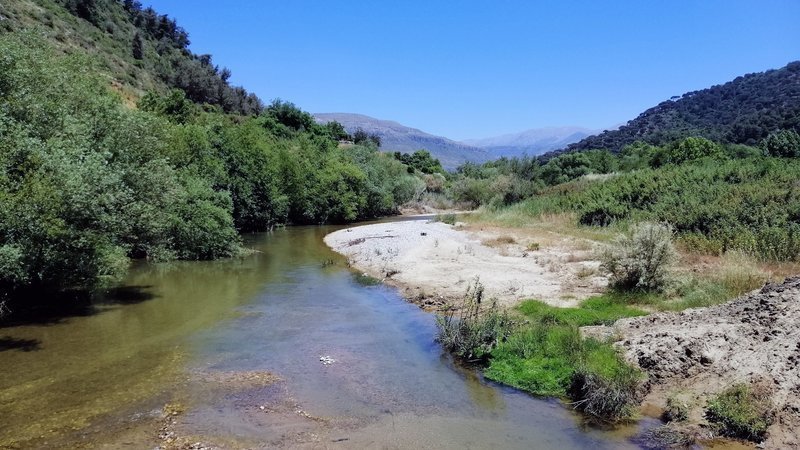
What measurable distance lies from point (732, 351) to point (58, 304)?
82.4 feet

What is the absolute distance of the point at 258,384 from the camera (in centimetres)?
1531

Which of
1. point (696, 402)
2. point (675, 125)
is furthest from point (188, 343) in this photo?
point (675, 125)

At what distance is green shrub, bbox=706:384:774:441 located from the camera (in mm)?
11891

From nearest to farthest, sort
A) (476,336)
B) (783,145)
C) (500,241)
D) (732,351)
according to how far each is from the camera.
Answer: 1. (732,351)
2. (476,336)
3. (500,241)
4. (783,145)

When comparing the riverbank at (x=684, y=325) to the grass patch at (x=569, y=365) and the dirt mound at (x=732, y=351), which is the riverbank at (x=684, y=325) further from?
the grass patch at (x=569, y=365)

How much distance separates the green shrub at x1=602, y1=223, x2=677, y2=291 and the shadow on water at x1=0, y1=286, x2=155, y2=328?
71.9 feet

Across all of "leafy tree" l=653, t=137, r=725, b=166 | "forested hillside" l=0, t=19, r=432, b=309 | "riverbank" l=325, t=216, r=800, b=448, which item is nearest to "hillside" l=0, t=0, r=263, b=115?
"forested hillside" l=0, t=19, r=432, b=309

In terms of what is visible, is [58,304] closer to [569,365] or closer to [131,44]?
[569,365]

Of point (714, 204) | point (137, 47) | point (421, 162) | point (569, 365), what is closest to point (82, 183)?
point (569, 365)

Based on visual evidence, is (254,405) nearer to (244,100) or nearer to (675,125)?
(244,100)

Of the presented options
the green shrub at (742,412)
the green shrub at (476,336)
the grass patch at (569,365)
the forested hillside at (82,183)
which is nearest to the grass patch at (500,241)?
the forested hillside at (82,183)

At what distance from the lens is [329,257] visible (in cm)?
4088

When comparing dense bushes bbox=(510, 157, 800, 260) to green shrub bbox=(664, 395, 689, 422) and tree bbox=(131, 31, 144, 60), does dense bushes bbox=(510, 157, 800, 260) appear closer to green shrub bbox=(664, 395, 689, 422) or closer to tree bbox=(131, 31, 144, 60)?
green shrub bbox=(664, 395, 689, 422)

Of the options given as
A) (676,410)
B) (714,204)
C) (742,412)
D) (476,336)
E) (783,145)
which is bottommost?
(676,410)
